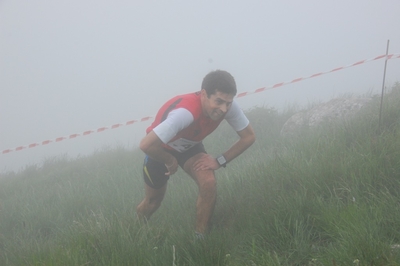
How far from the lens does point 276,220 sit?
11.7 feet

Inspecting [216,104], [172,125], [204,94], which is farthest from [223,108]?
[172,125]

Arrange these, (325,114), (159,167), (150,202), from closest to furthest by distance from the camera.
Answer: (159,167), (150,202), (325,114)

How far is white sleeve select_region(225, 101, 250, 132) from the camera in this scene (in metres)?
4.56

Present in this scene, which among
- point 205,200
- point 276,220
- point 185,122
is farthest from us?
point 205,200

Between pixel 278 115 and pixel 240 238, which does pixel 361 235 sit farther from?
pixel 278 115

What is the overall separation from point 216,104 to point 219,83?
191 millimetres

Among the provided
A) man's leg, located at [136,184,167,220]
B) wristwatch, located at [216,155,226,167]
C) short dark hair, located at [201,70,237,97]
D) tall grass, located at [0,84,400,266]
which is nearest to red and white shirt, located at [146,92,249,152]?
short dark hair, located at [201,70,237,97]

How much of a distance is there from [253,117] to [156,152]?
5062 mm

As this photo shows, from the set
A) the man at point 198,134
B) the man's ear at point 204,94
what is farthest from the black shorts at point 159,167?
the man's ear at point 204,94

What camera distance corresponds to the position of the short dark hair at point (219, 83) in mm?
4250

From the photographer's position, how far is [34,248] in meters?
4.32

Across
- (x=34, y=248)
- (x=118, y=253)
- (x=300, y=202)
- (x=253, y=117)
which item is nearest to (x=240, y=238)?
(x=300, y=202)

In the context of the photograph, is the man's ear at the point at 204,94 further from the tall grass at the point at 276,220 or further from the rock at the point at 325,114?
the rock at the point at 325,114

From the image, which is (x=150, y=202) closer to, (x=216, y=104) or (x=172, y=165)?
(x=172, y=165)
